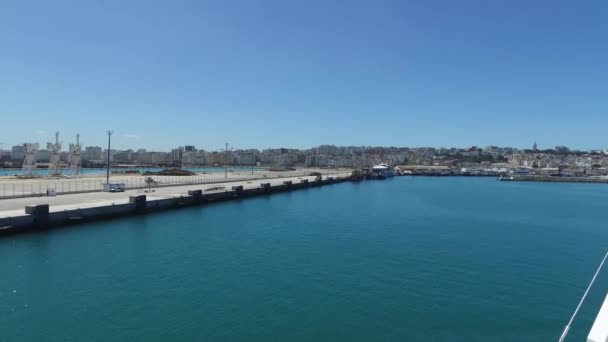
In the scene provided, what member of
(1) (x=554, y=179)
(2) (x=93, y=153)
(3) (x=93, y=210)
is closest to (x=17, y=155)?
(2) (x=93, y=153)

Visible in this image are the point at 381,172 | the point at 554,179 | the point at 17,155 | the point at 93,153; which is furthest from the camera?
the point at 93,153

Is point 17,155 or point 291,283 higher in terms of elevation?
point 17,155

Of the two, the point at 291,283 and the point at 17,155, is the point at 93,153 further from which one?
the point at 291,283

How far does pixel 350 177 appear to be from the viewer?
300 ft

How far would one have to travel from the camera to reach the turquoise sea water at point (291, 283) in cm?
1013

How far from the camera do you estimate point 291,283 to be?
45.3 feet

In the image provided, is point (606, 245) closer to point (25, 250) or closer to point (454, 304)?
point (454, 304)

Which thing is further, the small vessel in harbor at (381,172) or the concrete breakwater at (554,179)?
the small vessel in harbor at (381,172)

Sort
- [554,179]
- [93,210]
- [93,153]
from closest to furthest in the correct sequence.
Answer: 1. [93,210]
2. [554,179]
3. [93,153]

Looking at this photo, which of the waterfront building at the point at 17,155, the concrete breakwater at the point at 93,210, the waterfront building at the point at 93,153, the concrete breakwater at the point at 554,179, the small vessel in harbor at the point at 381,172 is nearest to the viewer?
the concrete breakwater at the point at 93,210

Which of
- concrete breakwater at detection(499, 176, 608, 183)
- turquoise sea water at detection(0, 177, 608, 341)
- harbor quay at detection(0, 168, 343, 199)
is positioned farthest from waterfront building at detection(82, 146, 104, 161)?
turquoise sea water at detection(0, 177, 608, 341)

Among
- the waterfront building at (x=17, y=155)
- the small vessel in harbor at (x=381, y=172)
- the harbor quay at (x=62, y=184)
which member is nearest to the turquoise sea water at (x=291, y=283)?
the harbor quay at (x=62, y=184)

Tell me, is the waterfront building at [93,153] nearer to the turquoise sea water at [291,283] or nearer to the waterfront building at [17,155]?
the waterfront building at [17,155]

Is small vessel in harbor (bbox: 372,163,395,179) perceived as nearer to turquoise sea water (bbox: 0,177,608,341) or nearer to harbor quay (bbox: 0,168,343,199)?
harbor quay (bbox: 0,168,343,199)
